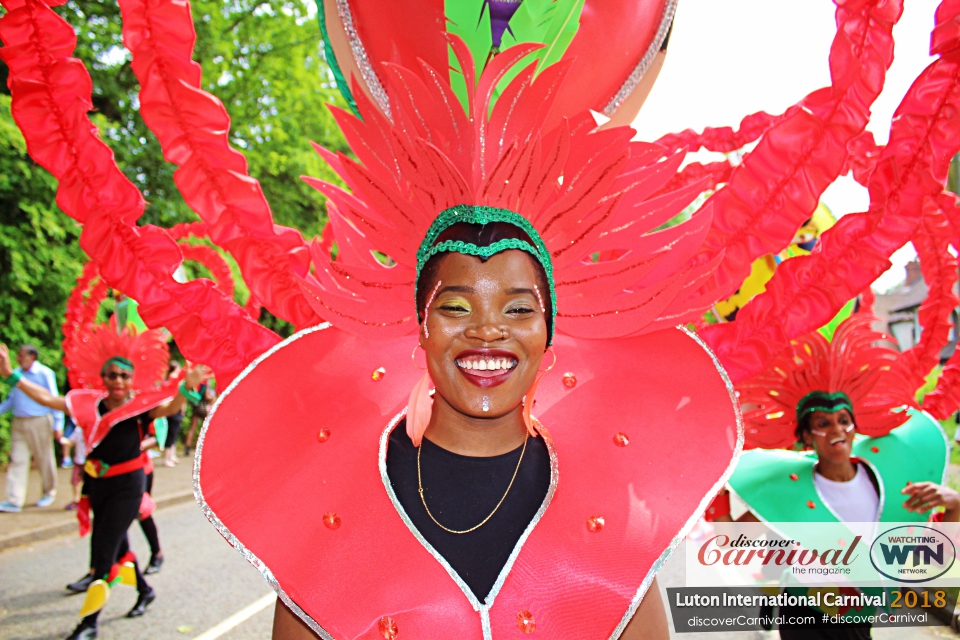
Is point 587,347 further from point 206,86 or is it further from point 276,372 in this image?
point 206,86

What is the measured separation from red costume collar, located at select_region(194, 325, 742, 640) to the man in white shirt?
6.41m

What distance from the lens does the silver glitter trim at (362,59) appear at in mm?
1834

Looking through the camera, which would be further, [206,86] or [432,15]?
[206,86]

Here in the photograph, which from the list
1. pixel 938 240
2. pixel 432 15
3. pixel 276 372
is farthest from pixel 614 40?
pixel 938 240

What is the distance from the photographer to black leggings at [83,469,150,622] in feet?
14.3

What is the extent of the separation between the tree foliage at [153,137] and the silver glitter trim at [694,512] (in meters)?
7.60

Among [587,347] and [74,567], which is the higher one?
[587,347]

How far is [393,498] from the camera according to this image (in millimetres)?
1598

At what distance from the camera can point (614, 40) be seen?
6.10 feet

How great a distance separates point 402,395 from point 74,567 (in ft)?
17.9

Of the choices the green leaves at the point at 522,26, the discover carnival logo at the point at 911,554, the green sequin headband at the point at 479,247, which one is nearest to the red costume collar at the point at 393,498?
the green sequin headband at the point at 479,247

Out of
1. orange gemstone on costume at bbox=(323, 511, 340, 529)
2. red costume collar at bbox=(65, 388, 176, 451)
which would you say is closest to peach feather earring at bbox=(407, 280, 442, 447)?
orange gemstone on costume at bbox=(323, 511, 340, 529)

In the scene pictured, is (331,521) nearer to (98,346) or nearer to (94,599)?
(94,599)

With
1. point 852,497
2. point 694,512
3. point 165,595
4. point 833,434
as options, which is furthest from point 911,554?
point 165,595
